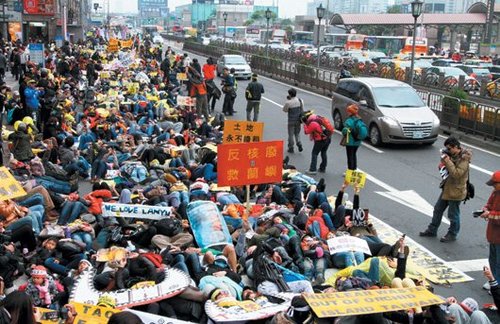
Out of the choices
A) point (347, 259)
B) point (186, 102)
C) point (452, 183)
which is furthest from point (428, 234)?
point (186, 102)

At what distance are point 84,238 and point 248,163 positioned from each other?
2.76 metres

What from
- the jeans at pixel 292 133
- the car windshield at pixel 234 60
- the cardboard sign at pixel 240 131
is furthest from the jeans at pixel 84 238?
the car windshield at pixel 234 60

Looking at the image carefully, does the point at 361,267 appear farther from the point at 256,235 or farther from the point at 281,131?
the point at 281,131

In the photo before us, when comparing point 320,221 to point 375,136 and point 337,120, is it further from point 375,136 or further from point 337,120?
point 337,120

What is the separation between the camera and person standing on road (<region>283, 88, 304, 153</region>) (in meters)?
16.4

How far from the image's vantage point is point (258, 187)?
1256cm

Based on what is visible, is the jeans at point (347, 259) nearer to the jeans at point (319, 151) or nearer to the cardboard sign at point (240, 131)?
the cardboard sign at point (240, 131)

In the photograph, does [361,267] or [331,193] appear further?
[331,193]

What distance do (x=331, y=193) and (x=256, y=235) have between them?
170 inches

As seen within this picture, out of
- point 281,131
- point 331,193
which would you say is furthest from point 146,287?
point 281,131

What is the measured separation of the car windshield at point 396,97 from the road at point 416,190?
1.22 metres

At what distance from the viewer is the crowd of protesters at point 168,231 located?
7445 mm

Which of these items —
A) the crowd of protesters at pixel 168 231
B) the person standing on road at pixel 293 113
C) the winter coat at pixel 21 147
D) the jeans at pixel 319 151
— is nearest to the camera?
the crowd of protesters at pixel 168 231

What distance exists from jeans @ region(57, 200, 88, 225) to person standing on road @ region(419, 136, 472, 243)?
5.80m
